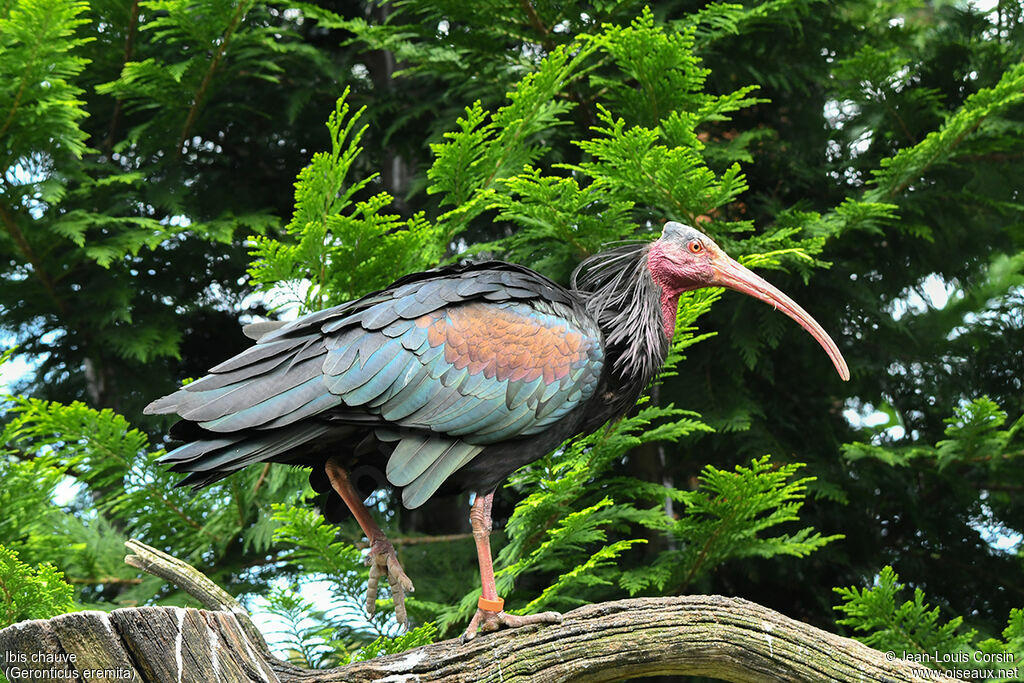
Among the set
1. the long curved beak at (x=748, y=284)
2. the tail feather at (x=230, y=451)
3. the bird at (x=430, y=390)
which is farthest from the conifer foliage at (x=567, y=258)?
the tail feather at (x=230, y=451)

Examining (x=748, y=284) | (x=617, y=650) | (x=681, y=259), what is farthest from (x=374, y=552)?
(x=748, y=284)

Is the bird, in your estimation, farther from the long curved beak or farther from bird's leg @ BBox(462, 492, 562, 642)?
the long curved beak

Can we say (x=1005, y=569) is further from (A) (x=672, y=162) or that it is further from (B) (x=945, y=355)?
(A) (x=672, y=162)

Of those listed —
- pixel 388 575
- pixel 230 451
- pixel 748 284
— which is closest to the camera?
pixel 230 451

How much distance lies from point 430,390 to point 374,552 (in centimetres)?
82

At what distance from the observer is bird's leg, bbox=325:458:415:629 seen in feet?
14.0

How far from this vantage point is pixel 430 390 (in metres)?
3.98

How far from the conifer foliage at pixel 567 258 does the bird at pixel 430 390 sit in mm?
890

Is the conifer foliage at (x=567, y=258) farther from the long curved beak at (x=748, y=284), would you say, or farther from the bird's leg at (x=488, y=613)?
the bird's leg at (x=488, y=613)

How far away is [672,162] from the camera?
505 cm

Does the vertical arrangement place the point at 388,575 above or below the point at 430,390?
below

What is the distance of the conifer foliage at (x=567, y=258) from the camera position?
5.29 meters

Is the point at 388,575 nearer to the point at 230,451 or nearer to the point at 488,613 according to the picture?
the point at 488,613

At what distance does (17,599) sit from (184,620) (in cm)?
149
